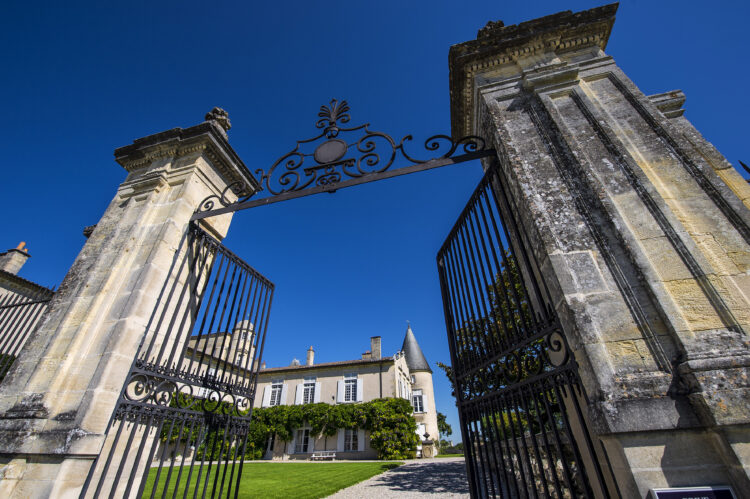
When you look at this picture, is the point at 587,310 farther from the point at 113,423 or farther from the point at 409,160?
the point at 113,423

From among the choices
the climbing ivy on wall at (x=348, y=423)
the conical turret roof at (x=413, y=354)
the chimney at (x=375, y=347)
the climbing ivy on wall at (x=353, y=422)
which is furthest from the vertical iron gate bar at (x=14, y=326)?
the conical turret roof at (x=413, y=354)

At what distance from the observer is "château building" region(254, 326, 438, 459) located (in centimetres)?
1766

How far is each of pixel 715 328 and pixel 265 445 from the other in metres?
21.5

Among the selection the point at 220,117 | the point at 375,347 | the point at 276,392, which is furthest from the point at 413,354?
the point at 220,117

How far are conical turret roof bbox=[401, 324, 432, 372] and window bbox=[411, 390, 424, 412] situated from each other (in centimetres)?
219

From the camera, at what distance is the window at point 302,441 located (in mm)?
18172

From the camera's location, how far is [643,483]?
4.75 feet

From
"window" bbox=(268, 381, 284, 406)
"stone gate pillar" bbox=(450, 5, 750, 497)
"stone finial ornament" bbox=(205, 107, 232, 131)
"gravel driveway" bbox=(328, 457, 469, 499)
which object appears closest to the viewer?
"stone gate pillar" bbox=(450, 5, 750, 497)

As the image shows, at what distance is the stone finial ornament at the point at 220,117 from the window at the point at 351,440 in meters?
17.5

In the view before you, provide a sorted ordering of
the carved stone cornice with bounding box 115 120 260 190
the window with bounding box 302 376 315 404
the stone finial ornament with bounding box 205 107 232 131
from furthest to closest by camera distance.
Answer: the window with bounding box 302 376 315 404, the stone finial ornament with bounding box 205 107 232 131, the carved stone cornice with bounding box 115 120 260 190

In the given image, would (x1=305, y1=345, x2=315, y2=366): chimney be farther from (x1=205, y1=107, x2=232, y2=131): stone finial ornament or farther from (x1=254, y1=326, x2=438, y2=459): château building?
(x1=205, y1=107, x2=232, y2=131): stone finial ornament

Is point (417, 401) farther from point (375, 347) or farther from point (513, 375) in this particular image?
point (513, 375)

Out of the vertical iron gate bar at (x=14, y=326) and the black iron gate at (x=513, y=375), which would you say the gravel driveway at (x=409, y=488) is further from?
the vertical iron gate bar at (x=14, y=326)

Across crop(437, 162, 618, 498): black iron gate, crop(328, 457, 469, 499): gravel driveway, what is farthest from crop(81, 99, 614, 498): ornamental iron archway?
crop(328, 457, 469, 499): gravel driveway
